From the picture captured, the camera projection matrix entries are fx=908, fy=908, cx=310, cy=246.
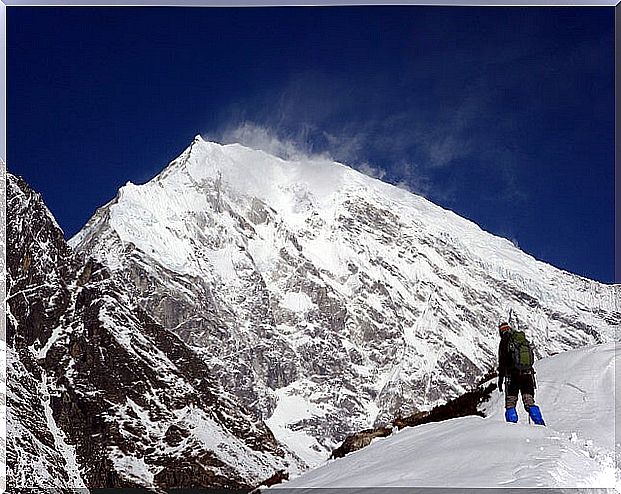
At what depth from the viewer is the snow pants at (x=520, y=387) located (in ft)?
15.1

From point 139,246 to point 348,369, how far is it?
8.46 metres

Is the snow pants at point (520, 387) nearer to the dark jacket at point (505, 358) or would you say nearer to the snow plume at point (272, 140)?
the dark jacket at point (505, 358)

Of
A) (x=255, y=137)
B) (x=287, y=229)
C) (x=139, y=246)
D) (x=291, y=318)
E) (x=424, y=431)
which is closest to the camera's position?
(x=424, y=431)

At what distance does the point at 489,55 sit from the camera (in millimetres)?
7379

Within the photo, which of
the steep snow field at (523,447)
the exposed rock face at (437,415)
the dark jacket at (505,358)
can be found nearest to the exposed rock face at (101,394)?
the exposed rock face at (437,415)

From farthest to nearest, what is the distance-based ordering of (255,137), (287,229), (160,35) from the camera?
(287,229), (255,137), (160,35)

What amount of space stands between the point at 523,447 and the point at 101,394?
12.0 m

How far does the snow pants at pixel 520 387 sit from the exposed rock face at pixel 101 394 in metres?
5.37

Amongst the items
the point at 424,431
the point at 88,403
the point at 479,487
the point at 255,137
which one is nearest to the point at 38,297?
the point at 88,403

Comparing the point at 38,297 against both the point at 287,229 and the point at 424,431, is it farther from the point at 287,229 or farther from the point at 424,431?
the point at 424,431

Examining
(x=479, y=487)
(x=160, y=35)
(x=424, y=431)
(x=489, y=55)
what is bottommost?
(x=479, y=487)

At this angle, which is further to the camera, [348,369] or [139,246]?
[348,369]

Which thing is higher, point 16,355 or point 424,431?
point 16,355

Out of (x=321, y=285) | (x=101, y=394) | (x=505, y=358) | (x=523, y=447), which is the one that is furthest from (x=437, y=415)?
(x=101, y=394)
